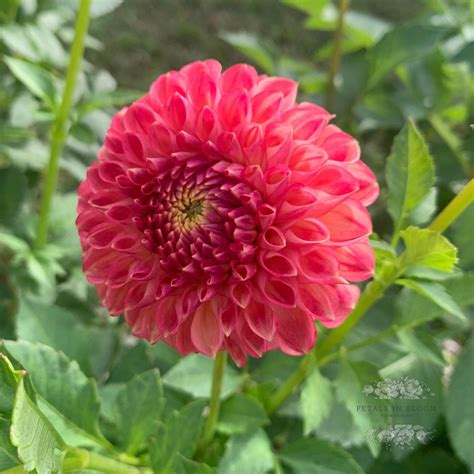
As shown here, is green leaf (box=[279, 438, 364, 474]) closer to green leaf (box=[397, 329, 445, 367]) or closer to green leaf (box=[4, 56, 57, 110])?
green leaf (box=[397, 329, 445, 367])

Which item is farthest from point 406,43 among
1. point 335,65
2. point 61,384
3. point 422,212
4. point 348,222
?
point 61,384

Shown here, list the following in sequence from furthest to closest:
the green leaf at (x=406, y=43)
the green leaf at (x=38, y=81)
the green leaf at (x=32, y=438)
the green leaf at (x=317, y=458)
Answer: the green leaf at (x=406, y=43) → the green leaf at (x=38, y=81) → the green leaf at (x=317, y=458) → the green leaf at (x=32, y=438)

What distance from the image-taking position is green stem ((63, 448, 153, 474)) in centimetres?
51

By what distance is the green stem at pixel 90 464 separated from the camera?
0.51 meters

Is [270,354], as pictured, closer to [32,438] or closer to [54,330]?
[54,330]

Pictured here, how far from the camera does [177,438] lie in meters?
0.58

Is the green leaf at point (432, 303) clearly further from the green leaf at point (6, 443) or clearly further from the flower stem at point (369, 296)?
the green leaf at point (6, 443)

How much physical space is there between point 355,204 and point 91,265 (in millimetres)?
194

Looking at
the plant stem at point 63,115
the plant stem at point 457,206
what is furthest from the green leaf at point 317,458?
the plant stem at point 63,115

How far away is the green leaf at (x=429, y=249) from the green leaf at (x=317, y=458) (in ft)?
0.64

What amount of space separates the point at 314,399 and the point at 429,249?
0.57 ft

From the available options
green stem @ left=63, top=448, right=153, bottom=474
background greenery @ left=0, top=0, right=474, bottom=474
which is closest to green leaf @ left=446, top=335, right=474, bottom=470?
background greenery @ left=0, top=0, right=474, bottom=474

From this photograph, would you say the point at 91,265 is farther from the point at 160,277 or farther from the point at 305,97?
the point at 305,97

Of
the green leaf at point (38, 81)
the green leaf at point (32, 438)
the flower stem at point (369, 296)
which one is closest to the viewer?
the green leaf at point (32, 438)
